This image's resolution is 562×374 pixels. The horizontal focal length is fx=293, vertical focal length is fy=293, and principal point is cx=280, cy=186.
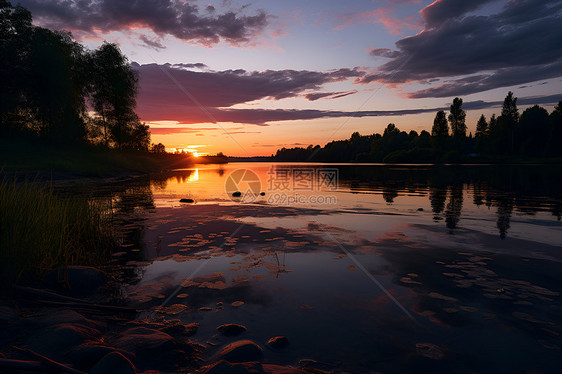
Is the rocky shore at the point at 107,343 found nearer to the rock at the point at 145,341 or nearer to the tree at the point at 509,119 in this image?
the rock at the point at 145,341

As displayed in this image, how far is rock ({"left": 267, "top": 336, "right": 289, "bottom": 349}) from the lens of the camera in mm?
3939

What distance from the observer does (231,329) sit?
14.1 feet

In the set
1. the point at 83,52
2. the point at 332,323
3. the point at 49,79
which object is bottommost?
the point at 332,323

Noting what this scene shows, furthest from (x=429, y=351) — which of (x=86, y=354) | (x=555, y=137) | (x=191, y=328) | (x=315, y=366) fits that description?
(x=555, y=137)

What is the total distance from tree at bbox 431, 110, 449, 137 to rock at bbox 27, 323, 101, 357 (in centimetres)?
13305

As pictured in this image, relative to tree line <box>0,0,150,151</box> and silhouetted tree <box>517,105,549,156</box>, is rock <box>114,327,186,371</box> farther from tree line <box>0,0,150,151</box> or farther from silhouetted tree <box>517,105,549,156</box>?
silhouetted tree <box>517,105,549,156</box>

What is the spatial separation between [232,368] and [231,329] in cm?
111

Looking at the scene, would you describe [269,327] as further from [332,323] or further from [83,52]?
[83,52]

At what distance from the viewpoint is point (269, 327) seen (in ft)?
14.5

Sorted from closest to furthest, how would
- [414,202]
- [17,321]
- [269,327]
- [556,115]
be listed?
[17,321] < [269,327] < [414,202] < [556,115]

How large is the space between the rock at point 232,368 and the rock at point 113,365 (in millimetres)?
808

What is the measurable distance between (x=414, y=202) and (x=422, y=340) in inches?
592

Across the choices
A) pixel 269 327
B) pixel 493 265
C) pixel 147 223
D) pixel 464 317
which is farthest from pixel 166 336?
pixel 147 223

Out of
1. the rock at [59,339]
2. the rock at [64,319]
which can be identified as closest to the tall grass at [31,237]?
the rock at [64,319]
